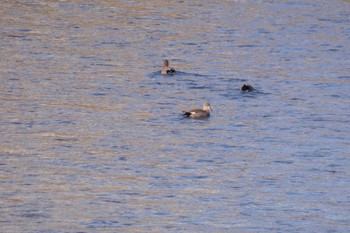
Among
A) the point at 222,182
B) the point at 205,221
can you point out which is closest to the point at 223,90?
the point at 222,182

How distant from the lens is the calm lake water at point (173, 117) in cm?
1250

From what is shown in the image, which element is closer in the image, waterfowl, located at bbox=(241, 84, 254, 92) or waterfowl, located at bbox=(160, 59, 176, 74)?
waterfowl, located at bbox=(241, 84, 254, 92)

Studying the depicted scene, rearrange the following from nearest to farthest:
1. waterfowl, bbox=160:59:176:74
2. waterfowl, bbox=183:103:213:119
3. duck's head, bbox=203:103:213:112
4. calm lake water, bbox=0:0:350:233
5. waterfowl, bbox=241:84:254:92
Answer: calm lake water, bbox=0:0:350:233, waterfowl, bbox=183:103:213:119, duck's head, bbox=203:103:213:112, waterfowl, bbox=241:84:254:92, waterfowl, bbox=160:59:176:74

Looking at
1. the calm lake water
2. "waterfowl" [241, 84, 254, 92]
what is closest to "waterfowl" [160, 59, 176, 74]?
the calm lake water

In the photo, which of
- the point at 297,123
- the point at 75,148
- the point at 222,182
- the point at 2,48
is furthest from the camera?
the point at 2,48

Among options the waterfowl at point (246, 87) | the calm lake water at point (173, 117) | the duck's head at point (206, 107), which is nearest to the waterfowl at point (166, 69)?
the calm lake water at point (173, 117)

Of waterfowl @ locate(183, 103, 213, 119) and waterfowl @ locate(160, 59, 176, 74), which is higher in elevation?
waterfowl @ locate(160, 59, 176, 74)

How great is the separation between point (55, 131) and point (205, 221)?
4291 millimetres

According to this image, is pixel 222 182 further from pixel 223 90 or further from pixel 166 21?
pixel 166 21

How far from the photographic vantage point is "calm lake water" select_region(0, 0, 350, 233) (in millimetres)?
12500

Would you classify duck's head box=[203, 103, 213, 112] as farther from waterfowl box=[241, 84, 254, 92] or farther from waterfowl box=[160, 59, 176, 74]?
waterfowl box=[160, 59, 176, 74]

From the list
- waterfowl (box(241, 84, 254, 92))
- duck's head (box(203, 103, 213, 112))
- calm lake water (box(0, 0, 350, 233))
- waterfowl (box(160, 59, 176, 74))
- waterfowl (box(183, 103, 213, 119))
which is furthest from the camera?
waterfowl (box(160, 59, 176, 74))

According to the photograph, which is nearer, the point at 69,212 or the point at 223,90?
the point at 69,212

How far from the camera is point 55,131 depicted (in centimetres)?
1578
